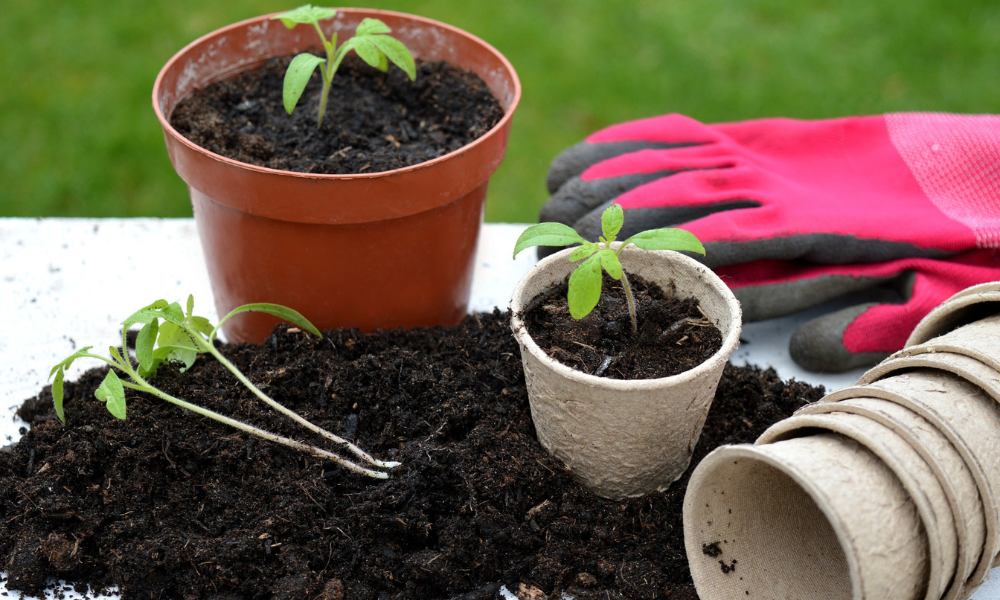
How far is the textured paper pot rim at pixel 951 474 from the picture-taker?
871 mm

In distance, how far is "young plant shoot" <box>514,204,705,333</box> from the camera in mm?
996

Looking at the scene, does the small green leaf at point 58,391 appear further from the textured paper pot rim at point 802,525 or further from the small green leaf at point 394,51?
the textured paper pot rim at point 802,525

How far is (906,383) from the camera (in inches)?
39.0

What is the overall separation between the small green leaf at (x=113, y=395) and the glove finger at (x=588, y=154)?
3.20 ft

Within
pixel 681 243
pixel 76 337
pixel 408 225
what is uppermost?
pixel 681 243

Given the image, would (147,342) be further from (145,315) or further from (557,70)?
(557,70)

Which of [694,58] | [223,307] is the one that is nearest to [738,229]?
[223,307]

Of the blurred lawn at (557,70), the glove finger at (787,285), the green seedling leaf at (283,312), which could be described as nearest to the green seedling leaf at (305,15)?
the green seedling leaf at (283,312)

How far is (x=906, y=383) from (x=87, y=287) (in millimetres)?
1457

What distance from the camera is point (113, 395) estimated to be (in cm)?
101

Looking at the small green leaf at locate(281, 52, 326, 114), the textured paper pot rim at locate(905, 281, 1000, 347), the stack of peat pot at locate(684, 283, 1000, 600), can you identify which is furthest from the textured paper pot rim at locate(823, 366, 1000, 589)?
the small green leaf at locate(281, 52, 326, 114)

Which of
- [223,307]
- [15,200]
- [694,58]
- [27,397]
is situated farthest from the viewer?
[694,58]

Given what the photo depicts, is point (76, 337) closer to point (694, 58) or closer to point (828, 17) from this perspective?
point (694, 58)

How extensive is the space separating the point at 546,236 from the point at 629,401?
9.6 inches
